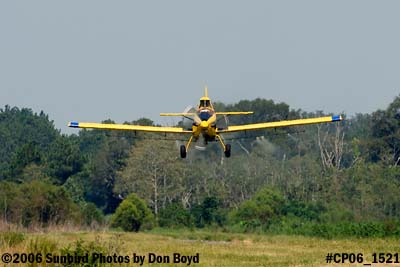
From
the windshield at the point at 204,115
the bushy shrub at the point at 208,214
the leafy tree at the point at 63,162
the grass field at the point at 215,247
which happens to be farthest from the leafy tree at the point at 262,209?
the leafy tree at the point at 63,162

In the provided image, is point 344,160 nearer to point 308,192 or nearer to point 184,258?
point 308,192

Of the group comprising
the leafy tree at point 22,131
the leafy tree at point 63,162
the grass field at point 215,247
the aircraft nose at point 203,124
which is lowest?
the grass field at point 215,247

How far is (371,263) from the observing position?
28531 mm

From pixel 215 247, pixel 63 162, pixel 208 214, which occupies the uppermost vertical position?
pixel 63 162

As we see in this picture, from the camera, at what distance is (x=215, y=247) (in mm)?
37531

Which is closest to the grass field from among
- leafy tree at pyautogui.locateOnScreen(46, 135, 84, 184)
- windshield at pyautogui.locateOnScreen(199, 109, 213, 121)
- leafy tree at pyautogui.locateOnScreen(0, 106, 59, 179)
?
windshield at pyautogui.locateOnScreen(199, 109, 213, 121)

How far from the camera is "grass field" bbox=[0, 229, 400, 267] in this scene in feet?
91.5

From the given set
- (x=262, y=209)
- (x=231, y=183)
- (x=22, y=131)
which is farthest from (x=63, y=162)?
(x=22, y=131)

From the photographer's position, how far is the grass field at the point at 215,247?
27.9m

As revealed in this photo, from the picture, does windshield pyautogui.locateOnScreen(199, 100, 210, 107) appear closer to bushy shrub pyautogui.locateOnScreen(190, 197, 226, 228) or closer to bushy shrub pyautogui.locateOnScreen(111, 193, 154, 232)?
bushy shrub pyautogui.locateOnScreen(190, 197, 226, 228)

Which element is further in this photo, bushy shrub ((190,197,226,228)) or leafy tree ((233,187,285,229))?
bushy shrub ((190,197,226,228))

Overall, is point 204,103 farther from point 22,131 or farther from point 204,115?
point 22,131

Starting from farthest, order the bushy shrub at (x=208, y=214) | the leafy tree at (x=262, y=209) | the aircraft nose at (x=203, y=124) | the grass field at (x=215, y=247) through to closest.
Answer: the bushy shrub at (x=208, y=214)
the leafy tree at (x=262, y=209)
the aircraft nose at (x=203, y=124)
the grass field at (x=215, y=247)

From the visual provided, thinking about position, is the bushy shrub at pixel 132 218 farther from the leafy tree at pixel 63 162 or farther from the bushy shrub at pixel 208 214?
the leafy tree at pixel 63 162
